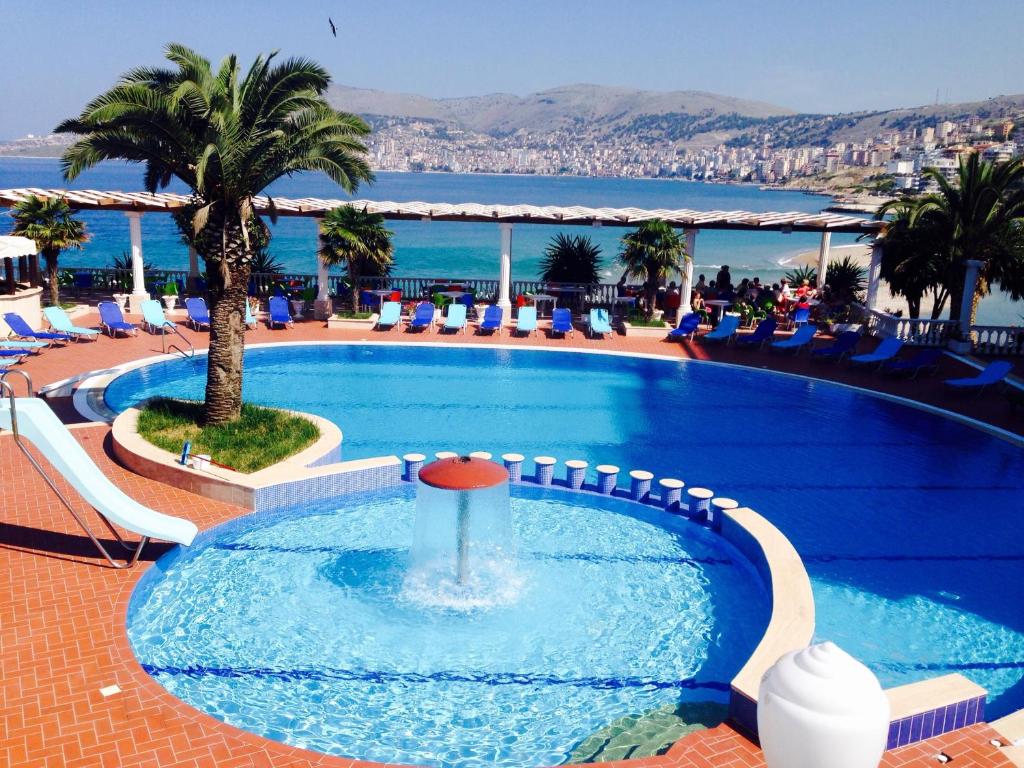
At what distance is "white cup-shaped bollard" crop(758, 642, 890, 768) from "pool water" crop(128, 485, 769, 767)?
4.22 metres

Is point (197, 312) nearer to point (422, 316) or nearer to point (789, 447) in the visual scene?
point (422, 316)

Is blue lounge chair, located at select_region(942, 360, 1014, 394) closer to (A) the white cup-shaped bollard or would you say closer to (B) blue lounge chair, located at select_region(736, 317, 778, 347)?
(B) blue lounge chair, located at select_region(736, 317, 778, 347)

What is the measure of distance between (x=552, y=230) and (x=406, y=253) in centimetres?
2852

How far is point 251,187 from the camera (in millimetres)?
11836

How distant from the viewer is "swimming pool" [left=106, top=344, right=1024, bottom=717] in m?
8.73

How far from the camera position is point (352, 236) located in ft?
70.4

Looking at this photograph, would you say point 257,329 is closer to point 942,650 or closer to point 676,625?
point 676,625

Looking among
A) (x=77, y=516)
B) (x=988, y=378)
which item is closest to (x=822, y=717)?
(x=77, y=516)

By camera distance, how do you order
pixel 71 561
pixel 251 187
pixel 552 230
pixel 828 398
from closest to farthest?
pixel 71 561 < pixel 251 187 < pixel 828 398 < pixel 552 230

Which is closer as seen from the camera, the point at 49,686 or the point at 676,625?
the point at 49,686

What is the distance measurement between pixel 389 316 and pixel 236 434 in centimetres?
1019

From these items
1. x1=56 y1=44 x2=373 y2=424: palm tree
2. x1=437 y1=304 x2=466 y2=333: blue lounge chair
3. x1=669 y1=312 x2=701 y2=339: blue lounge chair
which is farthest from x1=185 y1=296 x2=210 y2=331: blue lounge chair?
x1=669 y1=312 x2=701 y2=339: blue lounge chair

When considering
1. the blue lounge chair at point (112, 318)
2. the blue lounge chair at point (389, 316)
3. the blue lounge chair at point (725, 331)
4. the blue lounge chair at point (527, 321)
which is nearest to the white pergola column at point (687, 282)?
the blue lounge chair at point (725, 331)

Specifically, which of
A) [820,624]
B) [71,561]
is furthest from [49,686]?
[820,624]
